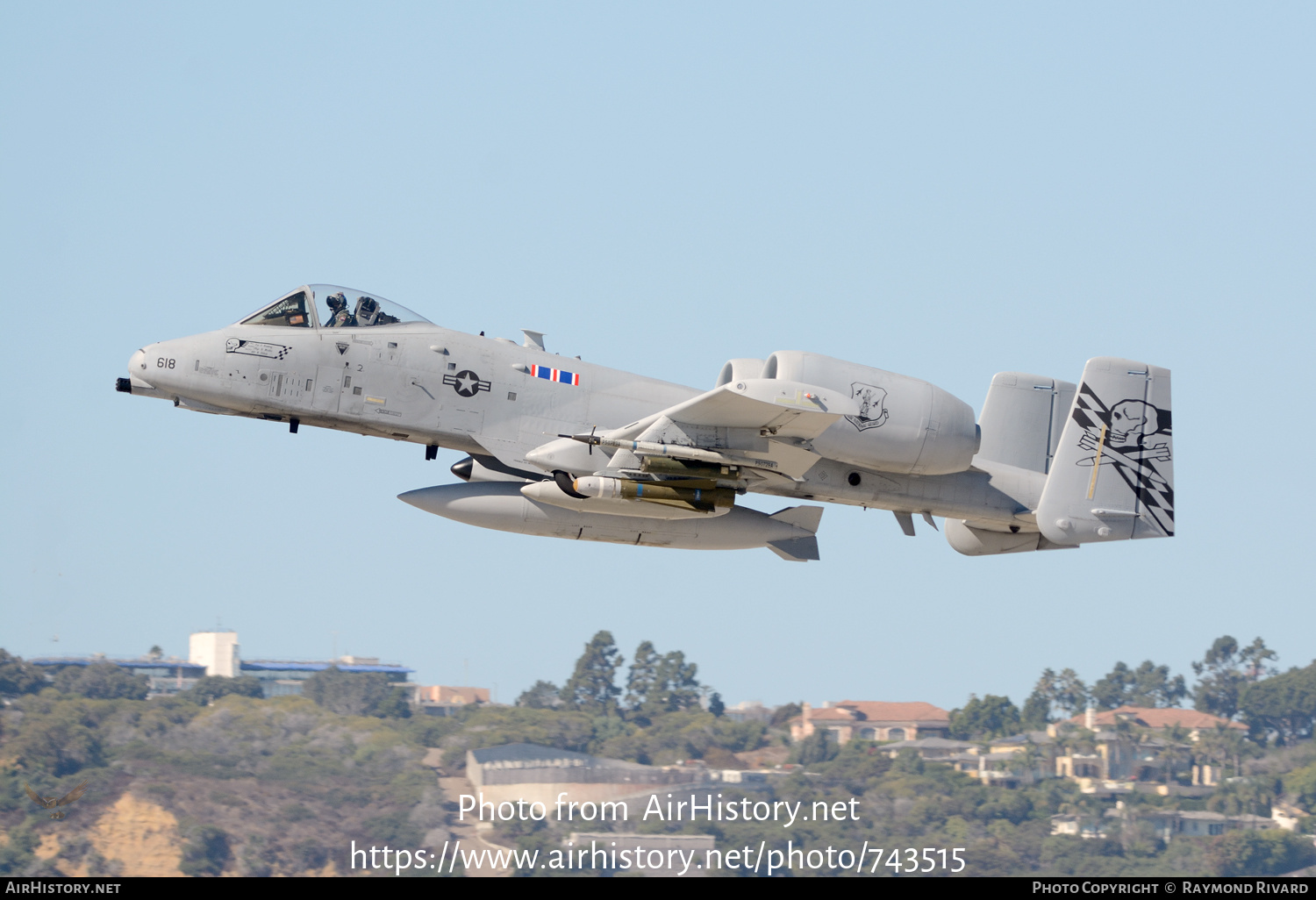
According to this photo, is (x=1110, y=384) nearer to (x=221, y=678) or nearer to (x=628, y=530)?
(x=628, y=530)

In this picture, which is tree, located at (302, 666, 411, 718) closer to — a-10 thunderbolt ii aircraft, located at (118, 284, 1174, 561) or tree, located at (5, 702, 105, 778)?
tree, located at (5, 702, 105, 778)

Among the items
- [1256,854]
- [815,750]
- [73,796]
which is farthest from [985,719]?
[73,796]

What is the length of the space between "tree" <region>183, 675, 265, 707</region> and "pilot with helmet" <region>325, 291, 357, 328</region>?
38619 millimetres

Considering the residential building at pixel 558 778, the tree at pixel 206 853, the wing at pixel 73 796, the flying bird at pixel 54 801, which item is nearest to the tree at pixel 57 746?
the flying bird at pixel 54 801

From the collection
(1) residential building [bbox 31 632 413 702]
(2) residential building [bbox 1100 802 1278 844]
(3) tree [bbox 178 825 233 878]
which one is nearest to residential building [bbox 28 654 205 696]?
(1) residential building [bbox 31 632 413 702]

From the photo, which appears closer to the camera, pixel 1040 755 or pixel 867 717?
pixel 1040 755

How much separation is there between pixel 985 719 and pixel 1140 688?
17213 millimetres

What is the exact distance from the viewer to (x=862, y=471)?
57.0 ft

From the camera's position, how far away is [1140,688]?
76625 mm

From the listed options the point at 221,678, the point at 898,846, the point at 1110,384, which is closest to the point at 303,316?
the point at 1110,384

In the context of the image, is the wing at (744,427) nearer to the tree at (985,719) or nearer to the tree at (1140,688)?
the tree at (985,719)

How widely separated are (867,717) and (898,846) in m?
18.5

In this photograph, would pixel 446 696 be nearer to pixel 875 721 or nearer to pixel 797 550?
pixel 875 721

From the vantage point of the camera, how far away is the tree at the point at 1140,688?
75.4m
